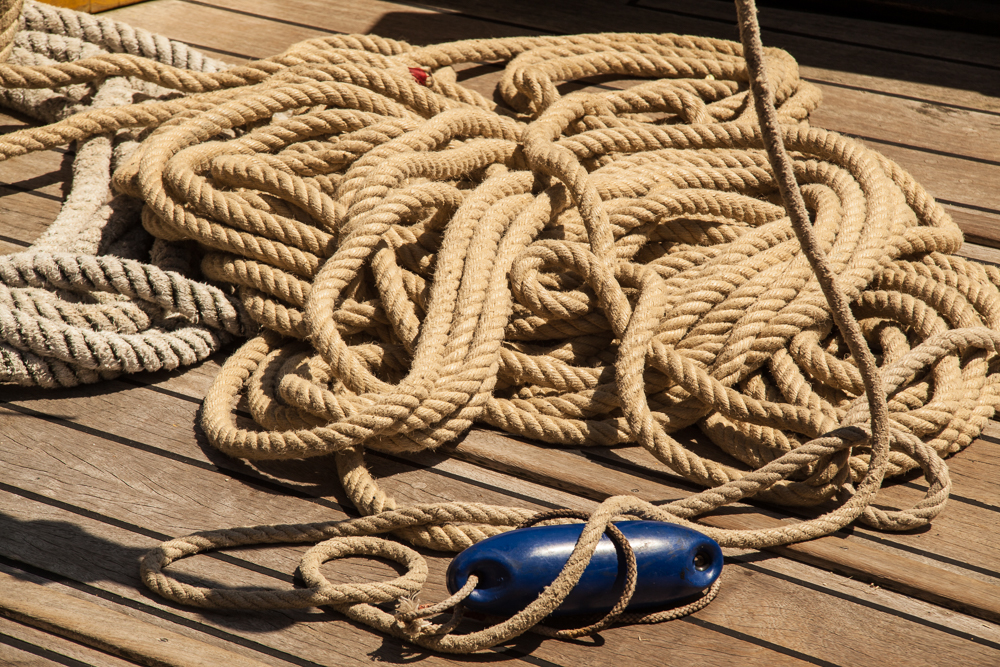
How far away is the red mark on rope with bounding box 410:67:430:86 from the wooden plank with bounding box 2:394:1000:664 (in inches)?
54.8

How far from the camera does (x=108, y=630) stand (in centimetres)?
125

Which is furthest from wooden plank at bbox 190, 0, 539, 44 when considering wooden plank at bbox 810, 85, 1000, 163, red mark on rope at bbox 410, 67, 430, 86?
wooden plank at bbox 810, 85, 1000, 163

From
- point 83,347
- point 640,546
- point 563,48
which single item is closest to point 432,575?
point 640,546

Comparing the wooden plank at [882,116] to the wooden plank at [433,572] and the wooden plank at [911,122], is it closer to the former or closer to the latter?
the wooden plank at [911,122]

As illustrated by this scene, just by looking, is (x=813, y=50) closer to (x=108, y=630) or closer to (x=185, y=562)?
(x=185, y=562)

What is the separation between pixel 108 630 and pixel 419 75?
5.90 feet

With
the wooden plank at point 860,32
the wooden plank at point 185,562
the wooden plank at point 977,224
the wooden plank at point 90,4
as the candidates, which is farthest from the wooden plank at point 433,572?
the wooden plank at point 860,32

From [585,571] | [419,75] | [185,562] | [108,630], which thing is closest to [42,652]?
[108,630]

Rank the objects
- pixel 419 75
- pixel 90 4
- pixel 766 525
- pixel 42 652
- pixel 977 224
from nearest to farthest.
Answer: pixel 42 652 < pixel 766 525 < pixel 977 224 < pixel 419 75 < pixel 90 4

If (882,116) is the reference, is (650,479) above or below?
below

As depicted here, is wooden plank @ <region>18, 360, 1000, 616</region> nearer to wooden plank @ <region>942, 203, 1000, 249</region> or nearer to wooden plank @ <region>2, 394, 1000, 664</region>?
wooden plank @ <region>2, 394, 1000, 664</region>

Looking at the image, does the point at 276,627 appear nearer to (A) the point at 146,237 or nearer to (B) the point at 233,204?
(B) the point at 233,204

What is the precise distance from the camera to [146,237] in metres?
2.07

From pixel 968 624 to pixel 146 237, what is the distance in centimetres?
198
